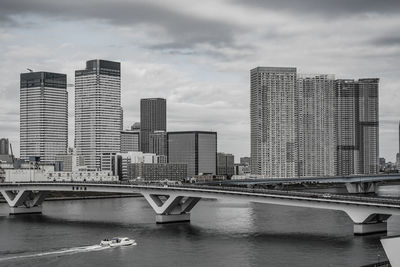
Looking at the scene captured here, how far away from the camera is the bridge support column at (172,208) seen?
114125mm

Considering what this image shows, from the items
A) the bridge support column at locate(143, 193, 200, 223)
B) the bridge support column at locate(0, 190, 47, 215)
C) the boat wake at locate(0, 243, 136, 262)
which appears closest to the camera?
the boat wake at locate(0, 243, 136, 262)

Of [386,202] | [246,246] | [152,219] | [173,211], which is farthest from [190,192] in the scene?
[386,202]

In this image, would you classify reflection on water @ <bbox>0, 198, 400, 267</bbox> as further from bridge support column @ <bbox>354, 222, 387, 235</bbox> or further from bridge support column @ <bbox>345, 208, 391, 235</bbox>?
bridge support column @ <bbox>345, 208, 391, 235</bbox>

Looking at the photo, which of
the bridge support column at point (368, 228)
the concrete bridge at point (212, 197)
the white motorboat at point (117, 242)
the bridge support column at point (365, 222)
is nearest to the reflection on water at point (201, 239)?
the bridge support column at point (368, 228)

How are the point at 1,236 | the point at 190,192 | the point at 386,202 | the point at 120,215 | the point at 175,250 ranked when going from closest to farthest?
the point at 175,250 → the point at 386,202 → the point at 1,236 → the point at 190,192 → the point at 120,215

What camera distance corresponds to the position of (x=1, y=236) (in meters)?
100

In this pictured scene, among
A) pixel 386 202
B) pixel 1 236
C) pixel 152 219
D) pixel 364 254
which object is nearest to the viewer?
pixel 364 254

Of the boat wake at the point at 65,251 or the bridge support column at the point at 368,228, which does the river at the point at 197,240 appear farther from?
the bridge support column at the point at 368,228

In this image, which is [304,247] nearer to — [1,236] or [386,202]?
[386,202]

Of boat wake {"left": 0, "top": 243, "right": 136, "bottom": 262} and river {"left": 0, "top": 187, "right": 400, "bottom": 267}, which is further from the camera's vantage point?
boat wake {"left": 0, "top": 243, "right": 136, "bottom": 262}

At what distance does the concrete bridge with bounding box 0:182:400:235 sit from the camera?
9206cm

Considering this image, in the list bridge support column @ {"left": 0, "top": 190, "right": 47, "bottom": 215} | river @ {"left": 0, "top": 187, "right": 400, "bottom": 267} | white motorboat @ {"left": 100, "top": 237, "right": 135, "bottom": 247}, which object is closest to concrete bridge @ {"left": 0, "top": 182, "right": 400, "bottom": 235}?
bridge support column @ {"left": 0, "top": 190, "right": 47, "bottom": 215}

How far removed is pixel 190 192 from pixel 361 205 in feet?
102

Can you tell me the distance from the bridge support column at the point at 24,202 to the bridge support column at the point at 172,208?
38.6m
